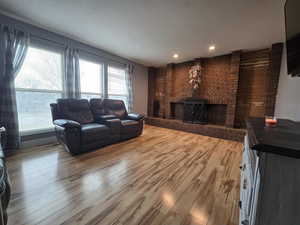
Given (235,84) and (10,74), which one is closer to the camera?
(10,74)

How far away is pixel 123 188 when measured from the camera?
1607 mm

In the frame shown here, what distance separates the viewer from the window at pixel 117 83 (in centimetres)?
454

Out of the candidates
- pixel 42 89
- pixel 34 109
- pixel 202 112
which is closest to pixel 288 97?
pixel 202 112

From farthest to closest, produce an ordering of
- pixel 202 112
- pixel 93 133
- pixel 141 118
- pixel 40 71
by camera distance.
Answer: pixel 202 112, pixel 141 118, pixel 40 71, pixel 93 133

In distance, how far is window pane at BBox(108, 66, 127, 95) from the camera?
4.53 metres

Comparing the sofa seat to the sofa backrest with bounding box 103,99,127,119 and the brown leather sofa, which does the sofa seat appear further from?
the sofa backrest with bounding box 103,99,127,119

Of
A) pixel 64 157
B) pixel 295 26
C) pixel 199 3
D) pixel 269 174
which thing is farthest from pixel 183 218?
pixel 199 3

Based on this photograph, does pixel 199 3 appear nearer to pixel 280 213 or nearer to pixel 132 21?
pixel 132 21

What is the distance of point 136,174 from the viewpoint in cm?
191

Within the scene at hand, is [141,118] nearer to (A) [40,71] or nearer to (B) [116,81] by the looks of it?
(B) [116,81]

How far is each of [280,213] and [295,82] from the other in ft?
10.8

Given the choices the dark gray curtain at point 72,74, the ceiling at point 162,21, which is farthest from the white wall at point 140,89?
the dark gray curtain at point 72,74

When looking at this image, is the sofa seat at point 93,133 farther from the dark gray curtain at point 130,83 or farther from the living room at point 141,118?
the dark gray curtain at point 130,83

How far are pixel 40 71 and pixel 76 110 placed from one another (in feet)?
3.78
